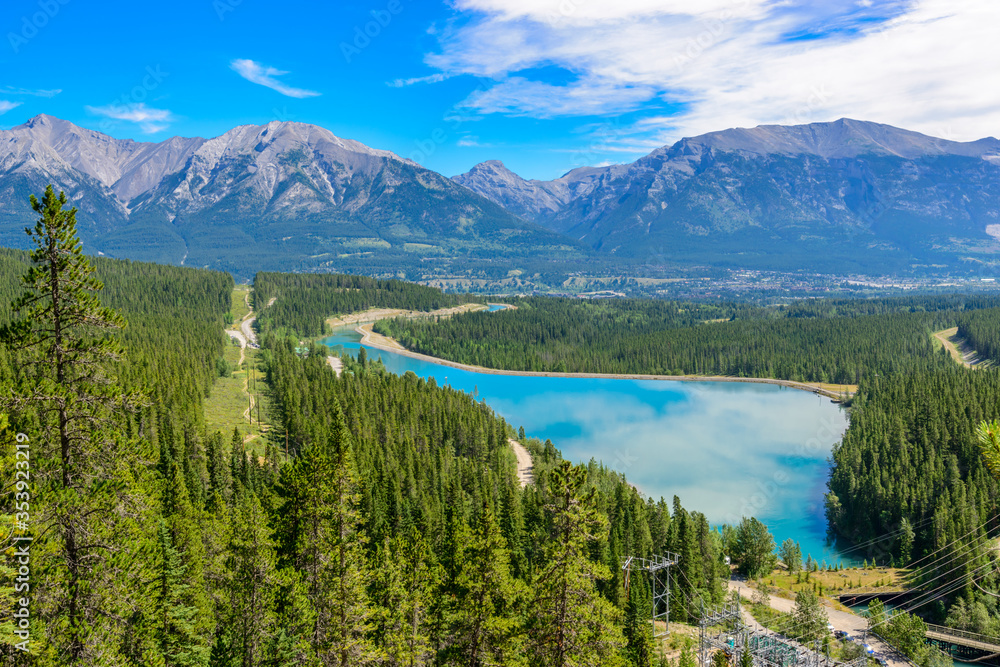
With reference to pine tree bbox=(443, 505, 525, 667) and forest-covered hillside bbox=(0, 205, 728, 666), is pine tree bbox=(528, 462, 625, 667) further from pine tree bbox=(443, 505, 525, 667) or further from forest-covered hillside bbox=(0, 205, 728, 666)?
pine tree bbox=(443, 505, 525, 667)

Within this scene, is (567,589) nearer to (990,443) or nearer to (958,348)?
(990,443)

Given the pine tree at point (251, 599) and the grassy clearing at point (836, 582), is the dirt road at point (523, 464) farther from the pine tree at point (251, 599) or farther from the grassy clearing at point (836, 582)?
the pine tree at point (251, 599)

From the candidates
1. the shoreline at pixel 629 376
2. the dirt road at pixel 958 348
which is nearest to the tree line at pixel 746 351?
the shoreline at pixel 629 376

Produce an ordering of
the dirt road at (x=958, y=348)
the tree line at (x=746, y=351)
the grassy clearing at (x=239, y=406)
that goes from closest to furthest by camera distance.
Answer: the grassy clearing at (x=239, y=406) → the dirt road at (x=958, y=348) → the tree line at (x=746, y=351)

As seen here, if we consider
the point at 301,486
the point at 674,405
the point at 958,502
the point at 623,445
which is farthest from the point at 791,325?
the point at 301,486

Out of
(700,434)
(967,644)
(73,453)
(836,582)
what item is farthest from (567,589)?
(700,434)

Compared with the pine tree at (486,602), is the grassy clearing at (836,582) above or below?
below
